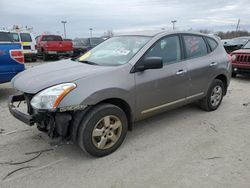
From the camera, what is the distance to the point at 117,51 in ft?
13.5

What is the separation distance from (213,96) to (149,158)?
259 cm

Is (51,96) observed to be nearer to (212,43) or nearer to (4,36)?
(212,43)

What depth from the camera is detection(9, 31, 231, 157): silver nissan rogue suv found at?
3104 mm

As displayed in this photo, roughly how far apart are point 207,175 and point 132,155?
1027 millimetres

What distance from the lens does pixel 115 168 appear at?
3195 millimetres

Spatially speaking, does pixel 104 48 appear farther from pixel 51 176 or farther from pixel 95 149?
pixel 51 176

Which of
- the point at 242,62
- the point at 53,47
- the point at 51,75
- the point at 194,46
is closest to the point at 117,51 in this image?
the point at 51,75

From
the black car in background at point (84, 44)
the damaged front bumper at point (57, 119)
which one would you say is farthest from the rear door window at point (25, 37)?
the damaged front bumper at point (57, 119)

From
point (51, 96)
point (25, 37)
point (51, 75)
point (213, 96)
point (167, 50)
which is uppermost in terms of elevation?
Result: point (25, 37)

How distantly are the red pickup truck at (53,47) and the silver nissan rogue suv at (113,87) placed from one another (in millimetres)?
12366

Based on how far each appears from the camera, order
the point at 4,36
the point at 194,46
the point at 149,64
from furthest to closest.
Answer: the point at 4,36
the point at 194,46
the point at 149,64

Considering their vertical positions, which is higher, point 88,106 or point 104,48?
point 104,48

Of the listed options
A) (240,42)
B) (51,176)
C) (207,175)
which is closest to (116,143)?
(51,176)

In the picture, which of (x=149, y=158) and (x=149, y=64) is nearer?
(x=149, y=158)
